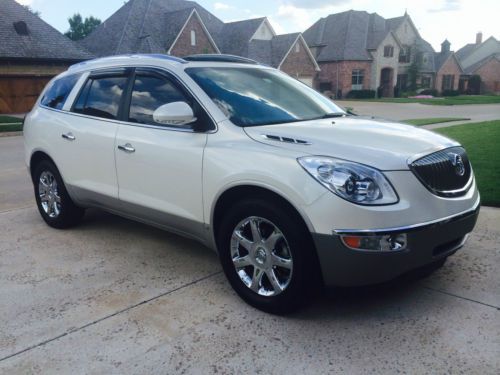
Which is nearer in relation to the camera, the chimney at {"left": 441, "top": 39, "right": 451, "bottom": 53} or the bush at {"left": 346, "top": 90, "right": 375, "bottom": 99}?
the bush at {"left": 346, "top": 90, "right": 375, "bottom": 99}

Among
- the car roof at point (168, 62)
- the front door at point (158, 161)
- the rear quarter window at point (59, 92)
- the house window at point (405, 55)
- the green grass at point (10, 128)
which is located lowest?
the green grass at point (10, 128)

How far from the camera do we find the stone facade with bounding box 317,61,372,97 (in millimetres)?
47906

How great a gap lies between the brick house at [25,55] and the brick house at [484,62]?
162 feet

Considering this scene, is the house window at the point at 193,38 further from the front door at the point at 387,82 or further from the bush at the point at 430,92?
the bush at the point at 430,92

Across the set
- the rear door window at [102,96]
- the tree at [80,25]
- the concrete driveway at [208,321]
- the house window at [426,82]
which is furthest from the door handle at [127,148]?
the tree at [80,25]

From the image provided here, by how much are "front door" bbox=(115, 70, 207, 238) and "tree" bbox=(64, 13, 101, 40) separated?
273 feet

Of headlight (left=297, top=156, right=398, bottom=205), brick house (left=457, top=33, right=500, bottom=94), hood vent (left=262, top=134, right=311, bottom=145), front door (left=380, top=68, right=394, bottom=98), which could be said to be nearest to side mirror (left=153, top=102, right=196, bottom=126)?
hood vent (left=262, top=134, right=311, bottom=145)

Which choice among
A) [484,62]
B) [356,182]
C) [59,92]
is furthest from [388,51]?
[356,182]

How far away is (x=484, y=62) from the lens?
6088 centimetres

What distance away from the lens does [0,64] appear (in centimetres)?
2569

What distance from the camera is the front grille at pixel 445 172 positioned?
10.4ft

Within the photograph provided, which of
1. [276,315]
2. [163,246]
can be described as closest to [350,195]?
[276,315]

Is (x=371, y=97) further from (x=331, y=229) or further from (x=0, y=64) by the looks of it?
(x=331, y=229)

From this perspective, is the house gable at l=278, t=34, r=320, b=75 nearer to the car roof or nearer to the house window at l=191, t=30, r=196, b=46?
the house window at l=191, t=30, r=196, b=46
